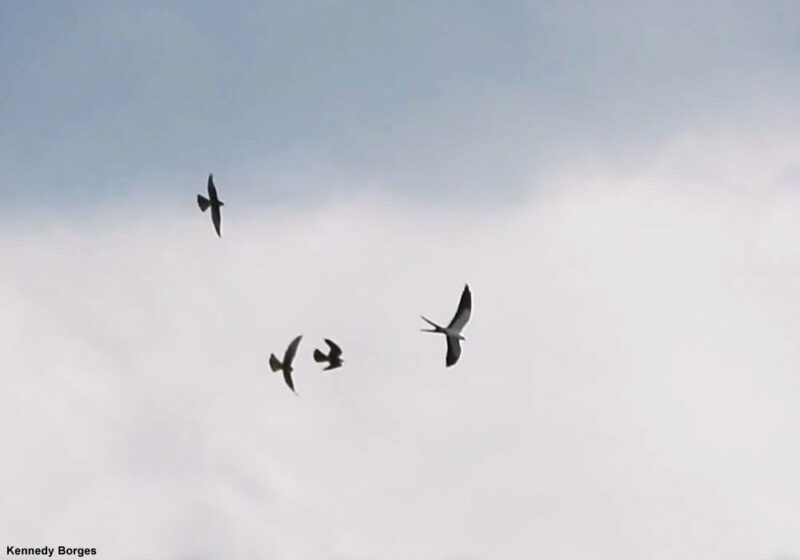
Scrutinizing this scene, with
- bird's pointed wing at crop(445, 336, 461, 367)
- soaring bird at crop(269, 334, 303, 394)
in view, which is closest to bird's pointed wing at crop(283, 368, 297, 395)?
soaring bird at crop(269, 334, 303, 394)

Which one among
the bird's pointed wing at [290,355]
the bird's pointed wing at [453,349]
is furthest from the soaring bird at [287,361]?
the bird's pointed wing at [453,349]

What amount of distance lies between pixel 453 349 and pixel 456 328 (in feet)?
8.28

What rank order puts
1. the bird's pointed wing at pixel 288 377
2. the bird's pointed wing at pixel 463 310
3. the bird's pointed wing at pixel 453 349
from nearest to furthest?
the bird's pointed wing at pixel 288 377 < the bird's pointed wing at pixel 453 349 < the bird's pointed wing at pixel 463 310

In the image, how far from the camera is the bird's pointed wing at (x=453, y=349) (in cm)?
6844

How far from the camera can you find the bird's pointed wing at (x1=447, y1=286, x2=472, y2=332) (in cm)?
7194

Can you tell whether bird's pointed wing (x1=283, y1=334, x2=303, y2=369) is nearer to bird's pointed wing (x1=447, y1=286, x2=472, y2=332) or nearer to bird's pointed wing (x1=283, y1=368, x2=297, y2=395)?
bird's pointed wing (x1=283, y1=368, x2=297, y2=395)

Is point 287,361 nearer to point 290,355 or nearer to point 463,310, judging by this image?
point 290,355

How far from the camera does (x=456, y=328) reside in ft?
233

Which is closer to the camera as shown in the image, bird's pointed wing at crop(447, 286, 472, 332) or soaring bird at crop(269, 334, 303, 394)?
soaring bird at crop(269, 334, 303, 394)

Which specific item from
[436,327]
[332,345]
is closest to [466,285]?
[436,327]

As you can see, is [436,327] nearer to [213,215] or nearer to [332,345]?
[332,345]

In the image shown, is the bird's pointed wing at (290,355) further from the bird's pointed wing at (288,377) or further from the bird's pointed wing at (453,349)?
the bird's pointed wing at (453,349)

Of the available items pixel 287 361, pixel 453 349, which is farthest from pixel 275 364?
pixel 453 349

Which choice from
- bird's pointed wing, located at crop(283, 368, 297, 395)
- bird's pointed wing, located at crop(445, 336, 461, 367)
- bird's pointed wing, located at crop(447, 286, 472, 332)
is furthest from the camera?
bird's pointed wing, located at crop(447, 286, 472, 332)
